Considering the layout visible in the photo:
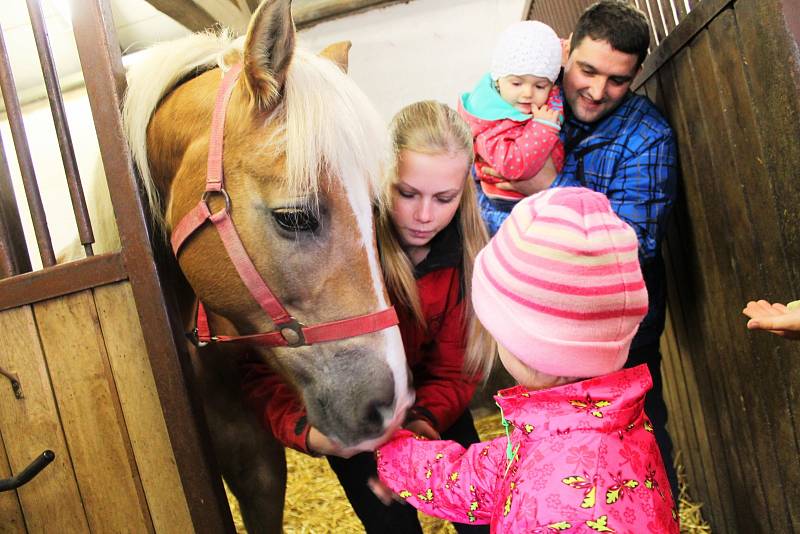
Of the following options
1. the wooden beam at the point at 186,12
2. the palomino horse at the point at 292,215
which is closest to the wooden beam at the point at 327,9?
the wooden beam at the point at 186,12

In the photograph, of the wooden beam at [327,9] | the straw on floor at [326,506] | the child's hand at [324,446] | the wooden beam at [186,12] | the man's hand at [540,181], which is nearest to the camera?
the child's hand at [324,446]

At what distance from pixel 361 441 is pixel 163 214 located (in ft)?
2.42

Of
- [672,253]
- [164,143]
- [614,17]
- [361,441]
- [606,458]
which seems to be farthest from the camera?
[672,253]

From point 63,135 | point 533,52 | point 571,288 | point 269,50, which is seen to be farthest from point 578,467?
point 533,52

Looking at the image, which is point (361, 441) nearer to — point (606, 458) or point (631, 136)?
point (606, 458)

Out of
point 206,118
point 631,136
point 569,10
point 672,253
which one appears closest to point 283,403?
point 206,118

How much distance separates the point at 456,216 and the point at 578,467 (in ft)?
2.84

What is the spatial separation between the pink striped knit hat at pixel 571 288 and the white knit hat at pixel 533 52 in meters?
0.98

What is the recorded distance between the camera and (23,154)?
122 centimetres

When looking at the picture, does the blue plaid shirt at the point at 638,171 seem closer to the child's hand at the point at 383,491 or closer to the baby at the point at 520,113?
the baby at the point at 520,113

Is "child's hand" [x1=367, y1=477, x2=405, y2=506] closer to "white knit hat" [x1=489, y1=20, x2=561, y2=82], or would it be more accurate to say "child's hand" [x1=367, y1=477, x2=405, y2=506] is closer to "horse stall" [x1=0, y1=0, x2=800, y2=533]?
"horse stall" [x1=0, y1=0, x2=800, y2=533]

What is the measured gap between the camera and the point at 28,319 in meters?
1.22

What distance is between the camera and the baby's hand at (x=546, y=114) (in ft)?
5.69

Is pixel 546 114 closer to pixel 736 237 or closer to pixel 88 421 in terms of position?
pixel 736 237
